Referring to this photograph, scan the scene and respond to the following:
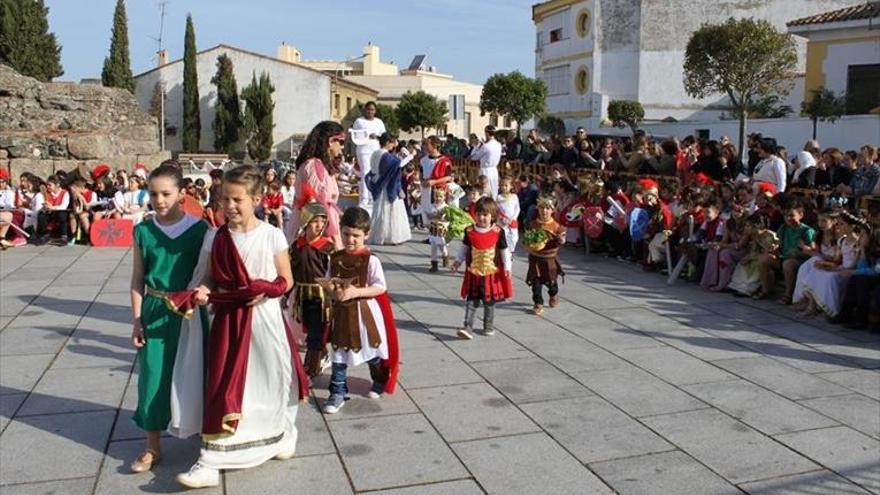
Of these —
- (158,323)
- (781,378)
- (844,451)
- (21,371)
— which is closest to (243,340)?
(158,323)

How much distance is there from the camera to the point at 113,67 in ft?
147

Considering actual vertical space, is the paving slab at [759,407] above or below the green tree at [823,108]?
below

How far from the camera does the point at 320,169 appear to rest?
6828 millimetres

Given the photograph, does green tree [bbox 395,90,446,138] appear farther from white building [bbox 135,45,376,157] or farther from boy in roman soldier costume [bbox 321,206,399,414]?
boy in roman soldier costume [bbox 321,206,399,414]

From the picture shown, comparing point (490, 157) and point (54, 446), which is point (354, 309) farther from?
point (490, 157)

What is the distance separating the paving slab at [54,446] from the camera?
14.7 feet

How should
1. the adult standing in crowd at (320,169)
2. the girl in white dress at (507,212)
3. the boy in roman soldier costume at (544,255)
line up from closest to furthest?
the adult standing in crowd at (320,169), the boy in roman soldier costume at (544,255), the girl in white dress at (507,212)

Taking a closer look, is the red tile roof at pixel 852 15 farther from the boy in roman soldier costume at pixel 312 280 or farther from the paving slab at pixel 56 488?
the paving slab at pixel 56 488

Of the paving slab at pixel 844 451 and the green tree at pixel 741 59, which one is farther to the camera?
the green tree at pixel 741 59

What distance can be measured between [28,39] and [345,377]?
31.3 metres

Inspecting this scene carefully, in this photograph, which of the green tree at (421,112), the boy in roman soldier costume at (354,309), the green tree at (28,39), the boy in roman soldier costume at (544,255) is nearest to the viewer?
the boy in roman soldier costume at (354,309)

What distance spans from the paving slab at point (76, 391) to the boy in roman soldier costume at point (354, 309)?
155 centimetres

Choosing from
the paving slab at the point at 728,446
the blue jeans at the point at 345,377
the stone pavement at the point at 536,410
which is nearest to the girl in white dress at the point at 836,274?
the stone pavement at the point at 536,410

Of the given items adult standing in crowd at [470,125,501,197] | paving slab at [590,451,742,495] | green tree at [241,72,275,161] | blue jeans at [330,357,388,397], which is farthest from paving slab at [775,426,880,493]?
green tree at [241,72,275,161]
